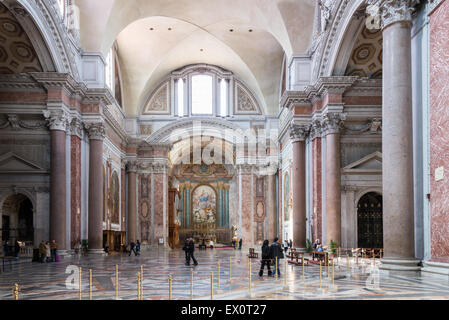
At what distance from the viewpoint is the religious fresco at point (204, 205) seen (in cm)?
4841

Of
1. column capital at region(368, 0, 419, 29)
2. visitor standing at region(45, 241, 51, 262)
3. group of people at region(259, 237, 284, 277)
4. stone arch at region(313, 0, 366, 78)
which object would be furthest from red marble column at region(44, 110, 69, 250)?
→ column capital at region(368, 0, 419, 29)

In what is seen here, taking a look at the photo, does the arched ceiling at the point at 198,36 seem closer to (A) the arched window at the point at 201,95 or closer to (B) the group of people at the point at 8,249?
(A) the arched window at the point at 201,95

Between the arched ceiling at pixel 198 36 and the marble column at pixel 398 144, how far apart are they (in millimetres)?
11442

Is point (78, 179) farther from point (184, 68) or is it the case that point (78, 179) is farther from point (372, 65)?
point (184, 68)

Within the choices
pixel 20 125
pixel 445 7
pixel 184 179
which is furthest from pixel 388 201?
pixel 184 179

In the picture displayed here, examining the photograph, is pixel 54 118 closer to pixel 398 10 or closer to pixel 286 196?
pixel 398 10

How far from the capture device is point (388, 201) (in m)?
11.1

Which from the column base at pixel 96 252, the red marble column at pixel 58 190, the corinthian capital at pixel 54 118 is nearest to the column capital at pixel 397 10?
the corinthian capital at pixel 54 118

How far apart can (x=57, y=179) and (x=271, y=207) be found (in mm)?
18234

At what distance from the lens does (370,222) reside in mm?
21109

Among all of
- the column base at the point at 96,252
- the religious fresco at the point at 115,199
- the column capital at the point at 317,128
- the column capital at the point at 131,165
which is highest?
the column capital at the point at 317,128

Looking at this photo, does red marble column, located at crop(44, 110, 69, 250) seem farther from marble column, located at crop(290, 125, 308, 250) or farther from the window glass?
the window glass

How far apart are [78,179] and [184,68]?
1648cm
